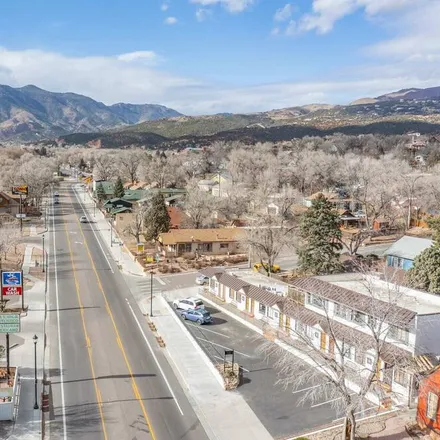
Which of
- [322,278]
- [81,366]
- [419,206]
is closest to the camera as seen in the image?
[81,366]

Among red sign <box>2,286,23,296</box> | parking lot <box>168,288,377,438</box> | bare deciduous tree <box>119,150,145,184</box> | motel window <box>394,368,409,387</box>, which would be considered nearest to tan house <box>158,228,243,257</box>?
parking lot <box>168,288,377,438</box>

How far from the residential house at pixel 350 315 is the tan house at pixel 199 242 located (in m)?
15.4

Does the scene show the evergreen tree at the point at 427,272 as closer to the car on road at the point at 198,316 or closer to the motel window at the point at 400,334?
the motel window at the point at 400,334

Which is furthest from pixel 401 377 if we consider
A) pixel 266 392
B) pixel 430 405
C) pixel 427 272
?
pixel 427 272

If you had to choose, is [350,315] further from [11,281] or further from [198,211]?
[198,211]

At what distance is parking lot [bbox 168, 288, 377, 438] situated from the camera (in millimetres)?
23042

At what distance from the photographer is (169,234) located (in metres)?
58.6

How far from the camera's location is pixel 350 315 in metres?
29.7

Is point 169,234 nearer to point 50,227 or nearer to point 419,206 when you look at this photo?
point 50,227

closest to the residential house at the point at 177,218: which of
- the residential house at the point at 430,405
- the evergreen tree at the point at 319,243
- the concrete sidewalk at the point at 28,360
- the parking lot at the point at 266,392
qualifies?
the concrete sidewalk at the point at 28,360

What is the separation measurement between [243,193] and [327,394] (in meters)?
57.6

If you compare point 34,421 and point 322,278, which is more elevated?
point 322,278

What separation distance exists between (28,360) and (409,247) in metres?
37.6

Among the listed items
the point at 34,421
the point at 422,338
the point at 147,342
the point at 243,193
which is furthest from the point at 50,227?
the point at 422,338
